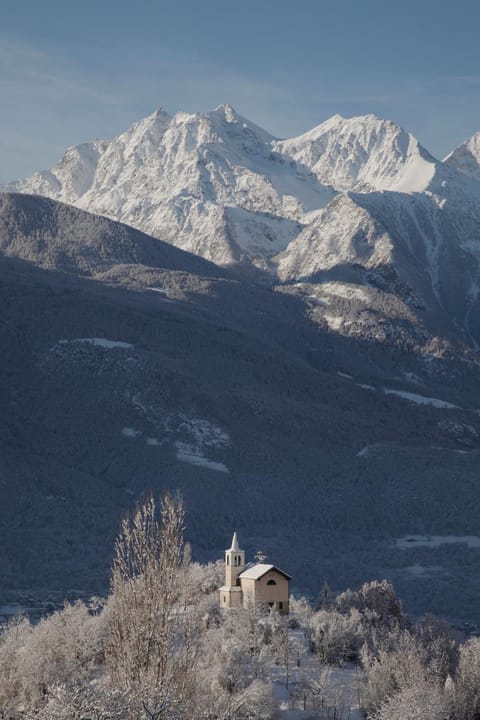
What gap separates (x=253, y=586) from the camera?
110 m

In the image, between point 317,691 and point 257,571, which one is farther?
point 257,571

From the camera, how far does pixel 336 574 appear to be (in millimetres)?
196375

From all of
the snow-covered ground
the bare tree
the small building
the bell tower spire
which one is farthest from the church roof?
the bare tree

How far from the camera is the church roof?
110125 millimetres

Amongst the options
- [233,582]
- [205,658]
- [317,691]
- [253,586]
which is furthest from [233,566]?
[317,691]

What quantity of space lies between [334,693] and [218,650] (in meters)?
8.40

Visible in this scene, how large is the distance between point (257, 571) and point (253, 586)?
181cm

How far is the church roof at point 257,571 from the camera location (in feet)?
361

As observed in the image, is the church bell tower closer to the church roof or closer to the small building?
the small building

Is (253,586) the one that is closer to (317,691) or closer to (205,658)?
(205,658)

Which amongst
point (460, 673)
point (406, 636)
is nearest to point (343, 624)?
point (406, 636)

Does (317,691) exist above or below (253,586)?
below

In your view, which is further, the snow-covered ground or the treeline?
the snow-covered ground

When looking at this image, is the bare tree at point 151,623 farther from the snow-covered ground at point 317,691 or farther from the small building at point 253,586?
the small building at point 253,586
